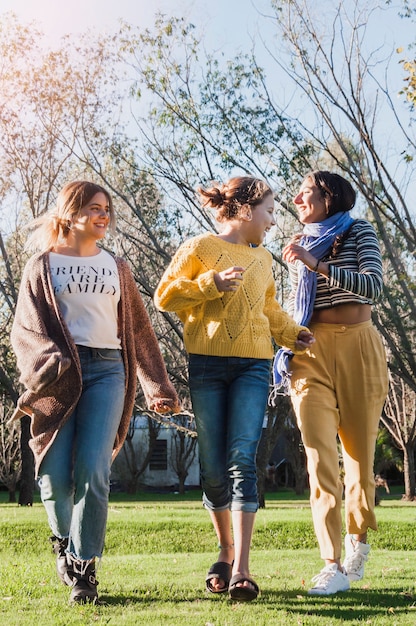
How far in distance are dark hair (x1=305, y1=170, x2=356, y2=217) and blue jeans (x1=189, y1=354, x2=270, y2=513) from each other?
1176 millimetres

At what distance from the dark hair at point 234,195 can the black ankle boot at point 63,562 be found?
203cm

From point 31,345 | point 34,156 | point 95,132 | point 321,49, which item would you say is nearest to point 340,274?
point 31,345

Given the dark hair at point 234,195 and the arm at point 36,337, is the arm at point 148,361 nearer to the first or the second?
the arm at point 36,337

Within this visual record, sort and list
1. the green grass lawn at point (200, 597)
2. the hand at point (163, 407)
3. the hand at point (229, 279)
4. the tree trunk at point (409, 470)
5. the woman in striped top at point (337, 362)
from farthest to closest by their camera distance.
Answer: the tree trunk at point (409, 470) → the woman in striped top at point (337, 362) → the hand at point (163, 407) → the hand at point (229, 279) → the green grass lawn at point (200, 597)

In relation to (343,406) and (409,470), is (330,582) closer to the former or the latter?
(343,406)

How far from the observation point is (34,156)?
19.9m

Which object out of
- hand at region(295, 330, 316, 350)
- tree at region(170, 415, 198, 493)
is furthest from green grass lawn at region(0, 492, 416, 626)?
tree at region(170, 415, 198, 493)

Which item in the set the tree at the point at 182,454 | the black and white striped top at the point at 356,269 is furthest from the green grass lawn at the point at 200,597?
the tree at the point at 182,454

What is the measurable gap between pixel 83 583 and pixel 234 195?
2290mm

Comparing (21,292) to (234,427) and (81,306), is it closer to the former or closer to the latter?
(81,306)

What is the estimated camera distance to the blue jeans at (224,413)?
4.56m

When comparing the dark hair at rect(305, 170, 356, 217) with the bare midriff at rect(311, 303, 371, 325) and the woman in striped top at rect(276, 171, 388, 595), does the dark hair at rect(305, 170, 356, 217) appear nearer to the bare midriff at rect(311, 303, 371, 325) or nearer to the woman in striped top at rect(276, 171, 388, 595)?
the woman in striped top at rect(276, 171, 388, 595)

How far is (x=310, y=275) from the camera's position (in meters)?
5.26

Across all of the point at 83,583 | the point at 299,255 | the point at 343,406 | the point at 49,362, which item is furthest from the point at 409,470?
the point at 49,362
